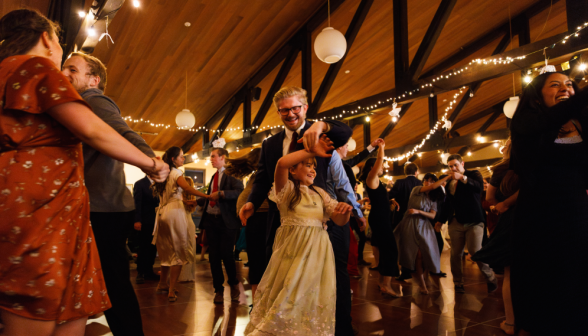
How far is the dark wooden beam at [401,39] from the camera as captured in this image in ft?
22.0

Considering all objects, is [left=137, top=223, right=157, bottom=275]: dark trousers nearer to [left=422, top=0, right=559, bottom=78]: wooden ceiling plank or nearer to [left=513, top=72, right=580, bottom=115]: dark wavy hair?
[left=513, top=72, right=580, bottom=115]: dark wavy hair

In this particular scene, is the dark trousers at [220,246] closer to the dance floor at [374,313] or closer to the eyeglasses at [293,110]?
the dance floor at [374,313]

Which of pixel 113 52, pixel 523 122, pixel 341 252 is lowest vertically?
pixel 341 252

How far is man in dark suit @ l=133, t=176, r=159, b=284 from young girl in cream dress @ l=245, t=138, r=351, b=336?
11.2 feet

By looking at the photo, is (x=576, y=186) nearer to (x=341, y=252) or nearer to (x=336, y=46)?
(x=341, y=252)

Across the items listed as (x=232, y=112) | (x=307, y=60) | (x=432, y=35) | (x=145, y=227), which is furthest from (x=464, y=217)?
(x=232, y=112)

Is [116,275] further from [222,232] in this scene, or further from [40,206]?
[222,232]

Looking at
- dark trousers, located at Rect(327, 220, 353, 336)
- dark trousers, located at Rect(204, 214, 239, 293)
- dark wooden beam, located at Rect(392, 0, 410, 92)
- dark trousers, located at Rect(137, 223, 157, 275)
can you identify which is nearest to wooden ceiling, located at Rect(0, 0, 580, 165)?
dark wooden beam, located at Rect(392, 0, 410, 92)

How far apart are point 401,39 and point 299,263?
5.91 meters

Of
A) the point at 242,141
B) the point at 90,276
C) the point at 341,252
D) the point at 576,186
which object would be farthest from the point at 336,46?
the point at 242,141

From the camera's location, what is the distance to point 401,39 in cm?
673

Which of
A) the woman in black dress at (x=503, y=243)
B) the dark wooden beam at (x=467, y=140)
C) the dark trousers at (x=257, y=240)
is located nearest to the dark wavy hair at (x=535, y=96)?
the woman in black dress at (x=503, y=243)

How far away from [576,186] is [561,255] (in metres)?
0.26

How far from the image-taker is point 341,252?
207 centimetres
